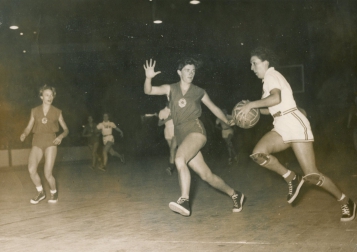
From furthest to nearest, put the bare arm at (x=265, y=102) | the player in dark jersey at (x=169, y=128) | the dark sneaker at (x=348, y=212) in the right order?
the player in dark jersey at (x=169, y=128) → the dark sneaker at (x=348, y=212) → the bare arm at (x=265, y=102)

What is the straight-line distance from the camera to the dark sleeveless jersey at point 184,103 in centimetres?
659

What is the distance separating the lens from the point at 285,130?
20.0 feet

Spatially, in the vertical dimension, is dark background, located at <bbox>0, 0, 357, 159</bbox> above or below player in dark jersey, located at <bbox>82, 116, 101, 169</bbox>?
above

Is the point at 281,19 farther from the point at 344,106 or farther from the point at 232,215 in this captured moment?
the point at 232,215

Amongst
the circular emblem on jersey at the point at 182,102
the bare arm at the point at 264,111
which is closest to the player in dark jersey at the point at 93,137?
the circular emblem on jersey at the point at 182,102

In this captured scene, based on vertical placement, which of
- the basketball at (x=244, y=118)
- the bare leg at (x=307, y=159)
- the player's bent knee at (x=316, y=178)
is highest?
the basketball at (x=244, y=118)

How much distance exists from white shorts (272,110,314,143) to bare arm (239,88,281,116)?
0.34 metres

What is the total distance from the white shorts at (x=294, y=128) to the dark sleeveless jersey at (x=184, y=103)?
1.18 m

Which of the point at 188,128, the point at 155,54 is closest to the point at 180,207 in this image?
the point at 188,128

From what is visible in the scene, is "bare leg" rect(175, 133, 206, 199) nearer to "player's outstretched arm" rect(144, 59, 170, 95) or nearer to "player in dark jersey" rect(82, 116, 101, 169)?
"player's outstretched arm" rect(144, 59, 170, 95)

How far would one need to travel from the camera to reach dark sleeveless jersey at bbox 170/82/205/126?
659 centimetres

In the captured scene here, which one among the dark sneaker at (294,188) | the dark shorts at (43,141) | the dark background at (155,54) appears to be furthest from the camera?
the dark background at (155,54)

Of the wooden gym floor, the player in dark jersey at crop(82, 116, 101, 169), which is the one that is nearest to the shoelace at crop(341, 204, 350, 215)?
the wooden gym floor

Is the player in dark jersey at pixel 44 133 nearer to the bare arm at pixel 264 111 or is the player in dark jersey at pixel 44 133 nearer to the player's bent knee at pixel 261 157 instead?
the bare arm at pixel 264 111
